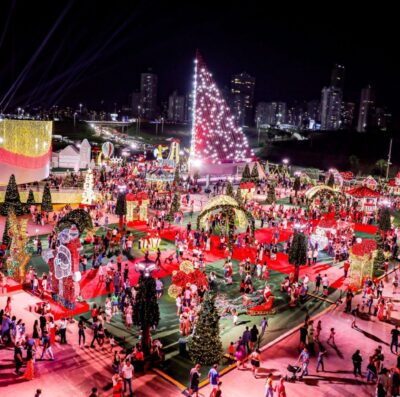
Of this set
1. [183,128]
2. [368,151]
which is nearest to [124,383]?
[368,151]

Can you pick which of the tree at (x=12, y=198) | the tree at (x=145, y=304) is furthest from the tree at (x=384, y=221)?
the tree at (x=12, y=198)

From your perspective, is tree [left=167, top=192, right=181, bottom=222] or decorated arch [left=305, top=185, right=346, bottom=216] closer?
decorated arch [left=305, top=185, right=346, bottom=216]

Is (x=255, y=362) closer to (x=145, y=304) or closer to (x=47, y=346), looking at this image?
(x=145, y=304)

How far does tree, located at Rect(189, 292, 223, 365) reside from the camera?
12.7 meters

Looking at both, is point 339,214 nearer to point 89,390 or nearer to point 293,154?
point 89,390

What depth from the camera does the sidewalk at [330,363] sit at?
1203 cm

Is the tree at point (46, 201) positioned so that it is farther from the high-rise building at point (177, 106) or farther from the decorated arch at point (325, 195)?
the high-rise building at point (177, 106)

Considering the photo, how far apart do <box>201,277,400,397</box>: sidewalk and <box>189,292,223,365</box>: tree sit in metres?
0.76

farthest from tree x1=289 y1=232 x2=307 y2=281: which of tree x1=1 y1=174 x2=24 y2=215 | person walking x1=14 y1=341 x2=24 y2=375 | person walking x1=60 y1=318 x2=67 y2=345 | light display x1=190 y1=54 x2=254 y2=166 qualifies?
light display x1=190 y1=54 x2=254 y2=166

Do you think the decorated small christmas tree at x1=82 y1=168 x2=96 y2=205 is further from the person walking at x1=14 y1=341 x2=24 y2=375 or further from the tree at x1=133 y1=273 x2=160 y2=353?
the person walking at x1=14 y1=341 x2=24 y2=375

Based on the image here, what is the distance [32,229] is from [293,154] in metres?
70.1

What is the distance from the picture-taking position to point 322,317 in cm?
1709

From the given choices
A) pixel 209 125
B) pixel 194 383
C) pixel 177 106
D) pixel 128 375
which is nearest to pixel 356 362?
pixel 194 383

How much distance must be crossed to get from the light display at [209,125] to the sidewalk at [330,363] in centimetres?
3338
